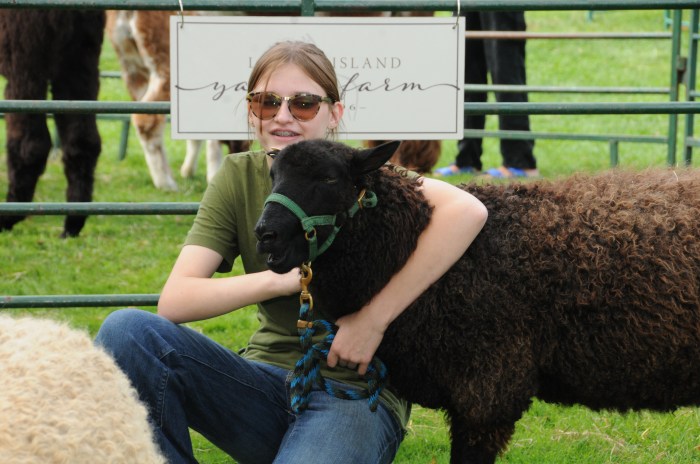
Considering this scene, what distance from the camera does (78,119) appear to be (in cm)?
612

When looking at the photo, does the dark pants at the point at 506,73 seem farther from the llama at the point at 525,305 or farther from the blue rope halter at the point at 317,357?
the blue rope halter at the point at 317,357

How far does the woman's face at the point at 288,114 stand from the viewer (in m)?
2.62

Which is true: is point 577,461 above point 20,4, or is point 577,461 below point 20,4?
below

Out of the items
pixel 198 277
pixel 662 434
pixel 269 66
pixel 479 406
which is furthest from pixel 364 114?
pixel 662 434

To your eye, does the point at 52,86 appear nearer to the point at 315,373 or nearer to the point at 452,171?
the point at 452,171

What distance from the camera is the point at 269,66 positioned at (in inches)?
105

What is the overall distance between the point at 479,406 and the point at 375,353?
0.31 metres

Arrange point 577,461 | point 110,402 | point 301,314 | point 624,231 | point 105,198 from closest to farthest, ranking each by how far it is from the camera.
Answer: point 110,402 → point 301,314 → point 624,231 → point 577,461 → point 105,198

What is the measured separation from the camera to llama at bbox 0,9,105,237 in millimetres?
5969

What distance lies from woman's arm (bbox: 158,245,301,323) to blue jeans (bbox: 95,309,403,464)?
2.7 inches

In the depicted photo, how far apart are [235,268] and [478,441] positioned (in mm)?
3175

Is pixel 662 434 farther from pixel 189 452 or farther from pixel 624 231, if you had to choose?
pixel 189 452

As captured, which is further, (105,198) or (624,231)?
(105,198)

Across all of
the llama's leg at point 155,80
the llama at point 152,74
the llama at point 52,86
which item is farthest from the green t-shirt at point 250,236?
the llama's leg at point 155,80
